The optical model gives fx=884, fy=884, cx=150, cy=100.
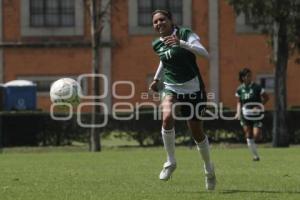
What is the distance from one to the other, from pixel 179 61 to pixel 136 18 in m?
35.7

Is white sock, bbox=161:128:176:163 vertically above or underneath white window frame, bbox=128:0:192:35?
underneath

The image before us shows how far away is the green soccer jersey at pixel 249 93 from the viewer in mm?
19516

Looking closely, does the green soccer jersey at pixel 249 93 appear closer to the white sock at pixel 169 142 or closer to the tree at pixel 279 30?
the white sock at pixel 169 142

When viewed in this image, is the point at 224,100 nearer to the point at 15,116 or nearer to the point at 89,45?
the point at 89,45

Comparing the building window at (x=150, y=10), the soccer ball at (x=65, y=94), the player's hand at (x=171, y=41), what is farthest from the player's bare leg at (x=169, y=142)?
the building window at (x=150, y=10)

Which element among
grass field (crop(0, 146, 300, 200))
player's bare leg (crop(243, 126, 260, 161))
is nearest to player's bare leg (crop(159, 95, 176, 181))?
grass field (crop(0, 146, 300, 200))

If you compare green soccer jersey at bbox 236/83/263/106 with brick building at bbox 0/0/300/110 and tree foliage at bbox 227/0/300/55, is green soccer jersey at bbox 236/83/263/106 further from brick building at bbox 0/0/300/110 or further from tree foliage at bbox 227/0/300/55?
brick building at bbox 0/0/300/110

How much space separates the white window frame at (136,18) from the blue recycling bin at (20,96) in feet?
21.3

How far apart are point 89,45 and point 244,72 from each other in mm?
27297

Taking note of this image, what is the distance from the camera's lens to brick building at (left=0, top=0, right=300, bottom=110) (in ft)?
150

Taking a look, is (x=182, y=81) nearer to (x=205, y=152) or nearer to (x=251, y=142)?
(x=205, y=152)

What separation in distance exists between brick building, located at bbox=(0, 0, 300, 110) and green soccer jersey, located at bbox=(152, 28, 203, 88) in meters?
34.2

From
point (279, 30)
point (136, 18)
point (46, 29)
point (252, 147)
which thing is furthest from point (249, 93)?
point (46, 29)

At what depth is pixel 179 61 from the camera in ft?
35.2
